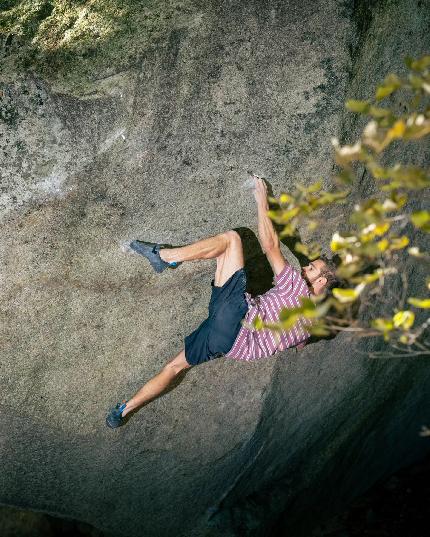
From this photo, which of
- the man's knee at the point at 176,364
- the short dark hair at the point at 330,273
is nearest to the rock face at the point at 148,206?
the man's knee at the point at 176,364

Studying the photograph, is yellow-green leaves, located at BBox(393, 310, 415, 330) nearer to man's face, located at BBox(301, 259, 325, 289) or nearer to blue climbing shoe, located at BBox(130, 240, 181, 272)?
man's face, located at BBox(301, 259, 325, 289)

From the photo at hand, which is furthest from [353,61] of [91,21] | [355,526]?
[355,526]

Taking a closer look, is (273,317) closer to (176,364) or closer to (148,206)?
(176,364)

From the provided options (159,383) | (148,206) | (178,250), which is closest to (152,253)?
(178,250)

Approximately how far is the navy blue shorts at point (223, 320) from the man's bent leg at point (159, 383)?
0.14 metres

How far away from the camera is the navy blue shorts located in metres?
3.21

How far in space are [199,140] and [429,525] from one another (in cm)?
581

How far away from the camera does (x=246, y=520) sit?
418 centimetres

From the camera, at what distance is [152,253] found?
314cm

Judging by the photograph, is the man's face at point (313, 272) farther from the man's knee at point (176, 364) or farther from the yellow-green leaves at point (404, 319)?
the yellow-green leaves at point (404, 319)

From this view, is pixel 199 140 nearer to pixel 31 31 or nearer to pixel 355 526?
pixel 31 31

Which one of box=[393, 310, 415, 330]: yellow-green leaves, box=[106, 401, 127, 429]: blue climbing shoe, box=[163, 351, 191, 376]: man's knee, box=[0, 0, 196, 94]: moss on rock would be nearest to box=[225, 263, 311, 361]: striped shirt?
box=[163, 351, 191, 376]: man's knee

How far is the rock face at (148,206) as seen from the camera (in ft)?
9.43

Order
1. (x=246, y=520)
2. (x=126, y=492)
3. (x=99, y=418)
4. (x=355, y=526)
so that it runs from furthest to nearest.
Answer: (x=355, y=526) < (x=246, y=520) < (x=126, y=492) < (x=99, y=418)
